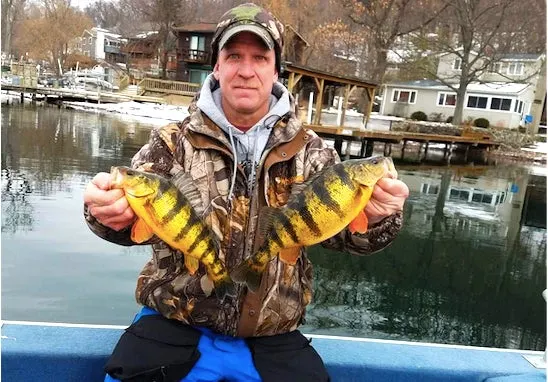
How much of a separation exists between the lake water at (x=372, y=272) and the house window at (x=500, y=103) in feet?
94.7

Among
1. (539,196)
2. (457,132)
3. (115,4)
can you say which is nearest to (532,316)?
(539,196)

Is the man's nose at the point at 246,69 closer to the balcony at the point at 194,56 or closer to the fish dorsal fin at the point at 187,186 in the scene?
the fish dorsal fin at the point at 187,186

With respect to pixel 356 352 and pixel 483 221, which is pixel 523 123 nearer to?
pixel 483 221

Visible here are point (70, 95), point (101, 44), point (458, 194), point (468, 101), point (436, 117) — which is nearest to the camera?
point (458, 194)

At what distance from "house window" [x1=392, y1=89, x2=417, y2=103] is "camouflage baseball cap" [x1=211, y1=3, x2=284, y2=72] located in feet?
147

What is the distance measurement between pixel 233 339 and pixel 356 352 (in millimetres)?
825

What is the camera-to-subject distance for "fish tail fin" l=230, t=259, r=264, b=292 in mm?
2051

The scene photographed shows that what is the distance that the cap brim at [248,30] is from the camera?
2.27 m

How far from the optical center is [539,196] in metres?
17.1

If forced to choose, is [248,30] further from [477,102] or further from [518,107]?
[477,102]

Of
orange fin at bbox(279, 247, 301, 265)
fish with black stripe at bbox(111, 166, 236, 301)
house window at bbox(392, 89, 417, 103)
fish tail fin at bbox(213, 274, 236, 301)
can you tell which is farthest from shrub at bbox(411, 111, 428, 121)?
fish with black stripe at bbox(111, 166, 236, 301)

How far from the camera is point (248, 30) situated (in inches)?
89.2

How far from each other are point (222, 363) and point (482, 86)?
148ft

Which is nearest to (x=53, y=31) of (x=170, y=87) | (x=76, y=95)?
(x=170, y=87)
